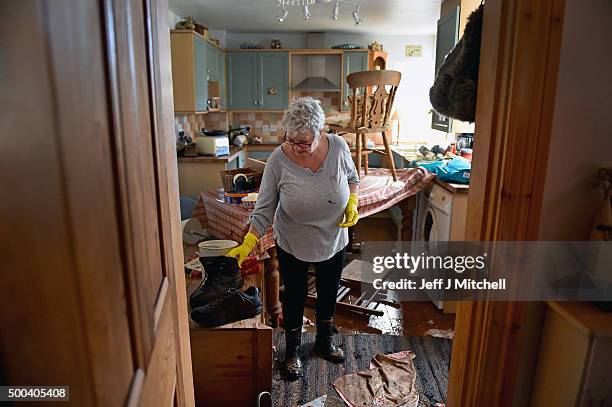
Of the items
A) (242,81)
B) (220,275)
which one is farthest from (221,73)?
(220,275)

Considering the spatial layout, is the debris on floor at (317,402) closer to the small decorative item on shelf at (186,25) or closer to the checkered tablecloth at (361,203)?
the checkered tablecloth at (361,203)

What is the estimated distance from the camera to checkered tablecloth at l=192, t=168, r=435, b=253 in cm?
231

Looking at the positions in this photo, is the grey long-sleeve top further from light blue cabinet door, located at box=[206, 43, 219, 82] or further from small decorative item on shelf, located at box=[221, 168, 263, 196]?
light blue cabinet door, located at box=[206, 43, 219, 82]

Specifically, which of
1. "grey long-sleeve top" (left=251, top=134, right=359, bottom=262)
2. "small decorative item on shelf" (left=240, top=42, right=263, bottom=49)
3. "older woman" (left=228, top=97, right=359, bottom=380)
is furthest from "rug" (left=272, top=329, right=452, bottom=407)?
"small decorative item on shelf" (left=240, top=42, right=263, bottom=49)

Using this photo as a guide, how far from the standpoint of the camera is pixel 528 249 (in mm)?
965

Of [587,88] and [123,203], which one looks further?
[587,88]

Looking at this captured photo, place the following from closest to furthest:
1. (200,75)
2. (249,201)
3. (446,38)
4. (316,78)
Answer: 1. (249,201)
2. (446,38)
3. (200,75)
4. (316,78)

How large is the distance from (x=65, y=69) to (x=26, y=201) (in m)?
0.12

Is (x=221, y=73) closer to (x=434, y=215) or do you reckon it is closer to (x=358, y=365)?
(x=434, y=215)

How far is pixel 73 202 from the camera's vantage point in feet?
Answer: 1.24

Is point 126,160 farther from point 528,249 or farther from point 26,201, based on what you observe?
point 528,249

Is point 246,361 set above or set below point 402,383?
above

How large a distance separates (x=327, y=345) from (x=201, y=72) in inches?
127

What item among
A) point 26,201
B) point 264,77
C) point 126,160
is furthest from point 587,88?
point 264,77
